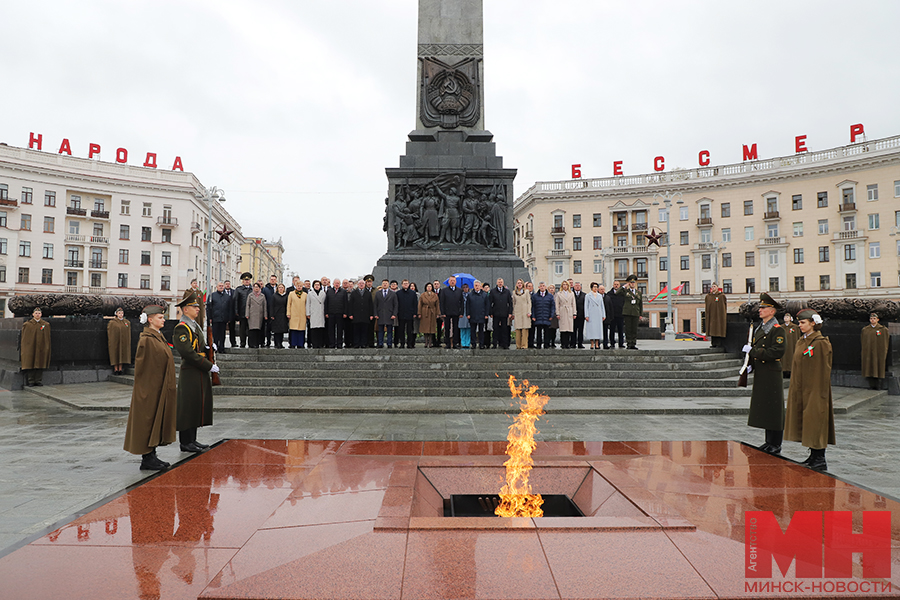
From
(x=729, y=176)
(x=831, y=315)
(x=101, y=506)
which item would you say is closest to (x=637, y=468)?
(x=101, y=506)

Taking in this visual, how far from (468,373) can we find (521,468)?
6584 mm

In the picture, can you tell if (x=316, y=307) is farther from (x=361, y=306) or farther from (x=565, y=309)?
(x=565, y=309)

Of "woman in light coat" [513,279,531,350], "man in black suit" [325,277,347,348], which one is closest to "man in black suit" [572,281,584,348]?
"woman in light coat" [513,279,531,350]

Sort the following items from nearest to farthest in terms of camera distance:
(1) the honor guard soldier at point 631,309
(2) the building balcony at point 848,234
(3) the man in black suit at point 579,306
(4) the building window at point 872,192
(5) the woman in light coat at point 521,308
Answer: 1. (5) the woman in light coat at point 521,308
2. (1) the honor guard soldier at point 631,309
3. (3) the man in black suit at point 579,306
4. (4) the building window at point 872,192
5. (2) the building balcony at point 848,234

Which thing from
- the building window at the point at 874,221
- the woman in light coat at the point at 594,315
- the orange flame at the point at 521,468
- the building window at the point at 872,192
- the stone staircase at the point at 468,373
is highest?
the building window at the point at 872,192

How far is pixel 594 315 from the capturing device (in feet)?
45.6

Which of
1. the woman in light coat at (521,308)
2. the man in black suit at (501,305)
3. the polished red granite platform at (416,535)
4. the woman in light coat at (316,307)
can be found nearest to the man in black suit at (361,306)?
the woman in light coat at (316,307)

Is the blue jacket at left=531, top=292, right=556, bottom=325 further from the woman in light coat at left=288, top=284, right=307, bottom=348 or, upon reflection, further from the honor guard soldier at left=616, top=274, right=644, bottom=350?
the woman in light coat at left=288, top=284, right=307, bottom=348

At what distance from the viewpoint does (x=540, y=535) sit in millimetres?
3514

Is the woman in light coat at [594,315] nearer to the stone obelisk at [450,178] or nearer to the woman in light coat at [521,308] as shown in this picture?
the woman in light coat at [521,308]

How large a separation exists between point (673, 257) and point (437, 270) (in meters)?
47.5

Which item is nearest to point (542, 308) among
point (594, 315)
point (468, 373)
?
point (594, 315)

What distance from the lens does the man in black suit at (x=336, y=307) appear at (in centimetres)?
1316

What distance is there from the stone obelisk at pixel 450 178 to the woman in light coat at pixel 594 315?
3.79 meters
